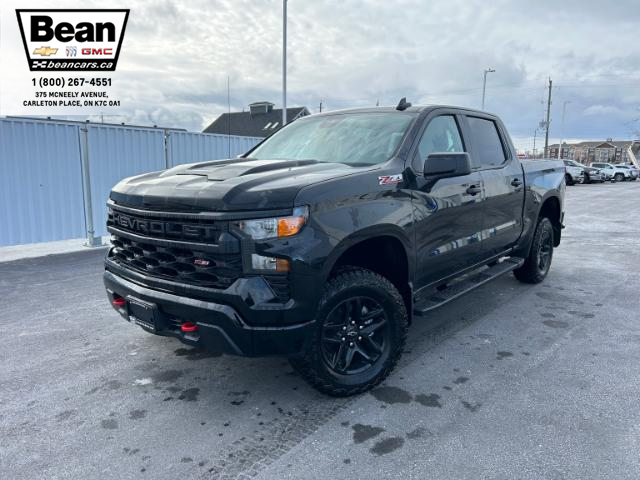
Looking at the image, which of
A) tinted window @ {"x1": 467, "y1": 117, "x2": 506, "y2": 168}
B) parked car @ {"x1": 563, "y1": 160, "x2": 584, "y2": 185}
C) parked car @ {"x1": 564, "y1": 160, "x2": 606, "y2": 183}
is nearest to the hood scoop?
tinted window @ {"x1": 467, "y1": 117, "x2": 506, "y2": 168}

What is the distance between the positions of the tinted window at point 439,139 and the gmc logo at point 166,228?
1.59 m

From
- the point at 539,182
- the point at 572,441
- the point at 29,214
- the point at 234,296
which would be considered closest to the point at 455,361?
the point at 572,441

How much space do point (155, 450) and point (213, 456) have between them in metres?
0.32

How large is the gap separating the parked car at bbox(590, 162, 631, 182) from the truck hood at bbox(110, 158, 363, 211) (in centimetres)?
3698

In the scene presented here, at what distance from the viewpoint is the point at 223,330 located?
8.71 ft

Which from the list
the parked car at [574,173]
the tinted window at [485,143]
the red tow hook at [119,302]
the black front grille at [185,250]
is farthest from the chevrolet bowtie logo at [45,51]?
the parked car at [574,173]

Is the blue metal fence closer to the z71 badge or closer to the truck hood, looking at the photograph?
the truck hood

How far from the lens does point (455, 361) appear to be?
3697mm

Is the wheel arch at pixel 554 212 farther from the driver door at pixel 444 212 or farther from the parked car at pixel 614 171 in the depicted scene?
the parked car at pixel 614 171

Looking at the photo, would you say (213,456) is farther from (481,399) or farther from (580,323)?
(580,323)

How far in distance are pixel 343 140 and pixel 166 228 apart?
1.64 meters

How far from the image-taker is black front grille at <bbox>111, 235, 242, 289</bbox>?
2.64 meters

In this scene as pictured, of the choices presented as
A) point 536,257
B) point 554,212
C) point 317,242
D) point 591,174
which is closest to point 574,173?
point 591,174

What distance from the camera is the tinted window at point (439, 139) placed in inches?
A: 141
